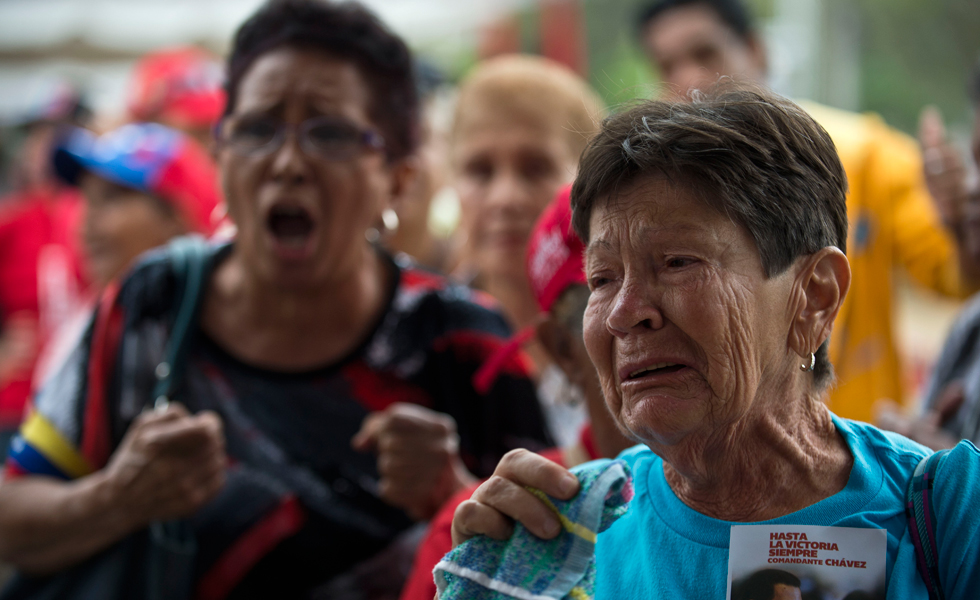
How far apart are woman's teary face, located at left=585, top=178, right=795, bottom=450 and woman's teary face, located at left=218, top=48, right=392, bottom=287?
4.25 ft

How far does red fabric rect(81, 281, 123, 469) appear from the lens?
7.55 ft

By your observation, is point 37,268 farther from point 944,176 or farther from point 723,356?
point 723,356

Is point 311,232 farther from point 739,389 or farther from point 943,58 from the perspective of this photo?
point 943,58

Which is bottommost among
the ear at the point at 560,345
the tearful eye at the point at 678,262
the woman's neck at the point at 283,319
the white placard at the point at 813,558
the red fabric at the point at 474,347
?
the red fabric at the point at 474,347

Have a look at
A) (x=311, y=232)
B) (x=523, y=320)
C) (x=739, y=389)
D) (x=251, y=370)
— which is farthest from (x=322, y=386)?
(x=739, y=389)

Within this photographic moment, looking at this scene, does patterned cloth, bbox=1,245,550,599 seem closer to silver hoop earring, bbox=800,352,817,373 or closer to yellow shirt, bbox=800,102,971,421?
silver hoop earring, bbox=800,352,817,373

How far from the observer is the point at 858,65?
7945mm

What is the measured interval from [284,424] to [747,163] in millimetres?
1587

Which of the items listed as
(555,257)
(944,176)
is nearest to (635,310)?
(555,257)

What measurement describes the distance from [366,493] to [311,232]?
28.9 inches

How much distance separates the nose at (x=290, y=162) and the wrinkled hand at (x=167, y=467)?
2.18 feet

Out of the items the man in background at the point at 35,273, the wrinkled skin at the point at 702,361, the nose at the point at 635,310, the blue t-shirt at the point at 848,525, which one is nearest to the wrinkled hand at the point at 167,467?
the wrinkled skin at the point at 702,361

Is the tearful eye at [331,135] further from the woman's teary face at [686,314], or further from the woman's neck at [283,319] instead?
the woman's teary face at [686,314]

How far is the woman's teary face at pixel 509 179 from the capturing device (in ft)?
10.7
